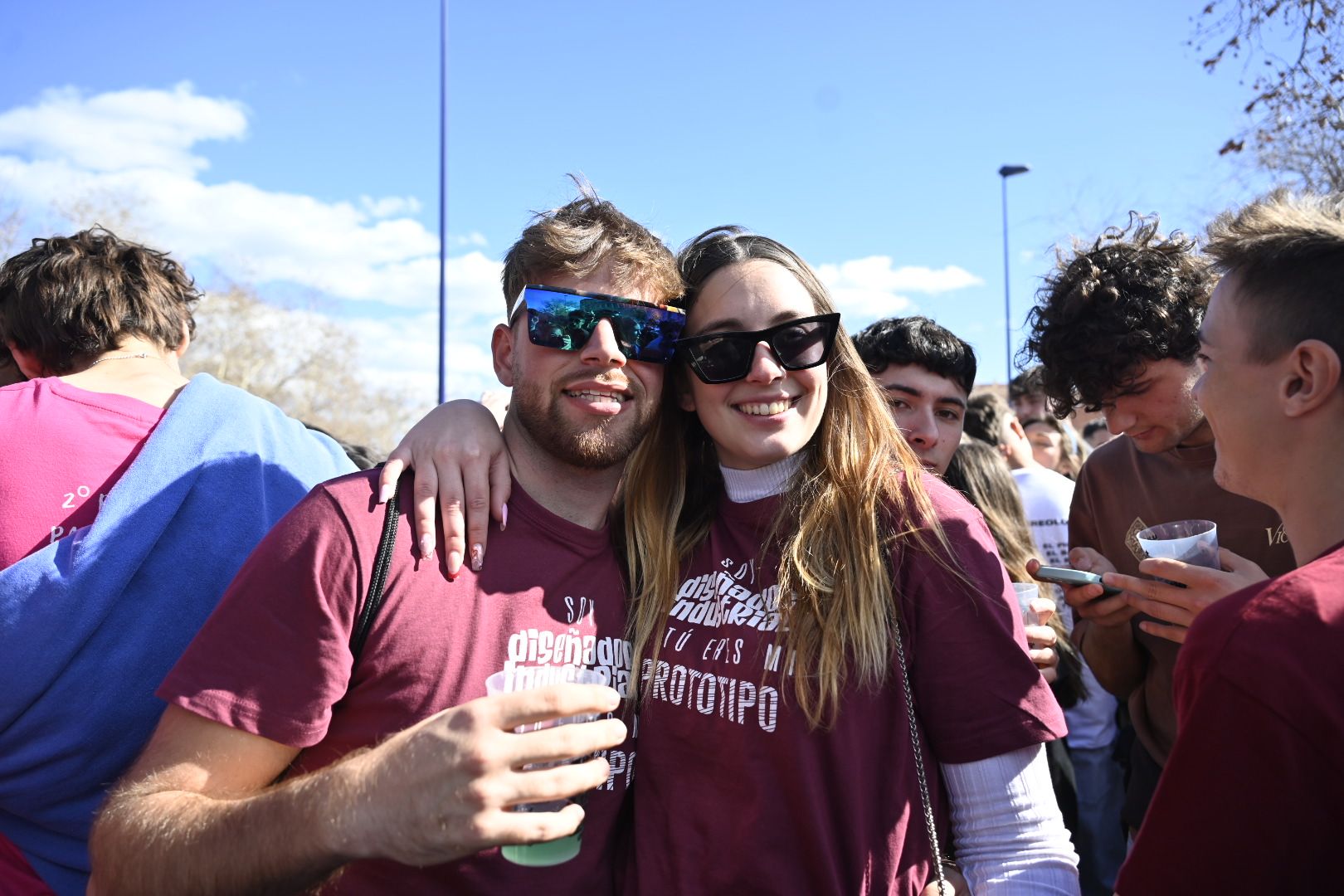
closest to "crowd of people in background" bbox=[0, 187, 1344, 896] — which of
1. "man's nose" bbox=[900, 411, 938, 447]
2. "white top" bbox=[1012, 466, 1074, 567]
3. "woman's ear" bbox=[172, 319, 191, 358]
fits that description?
"woman's ear" bbox=[172, 319, 191, 358]

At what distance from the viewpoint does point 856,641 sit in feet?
7.19

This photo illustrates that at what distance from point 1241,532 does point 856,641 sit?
1481 millimetres

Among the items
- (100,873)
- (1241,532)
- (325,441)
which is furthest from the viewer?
Result: (325,441)

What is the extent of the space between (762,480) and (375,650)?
1.12 metres

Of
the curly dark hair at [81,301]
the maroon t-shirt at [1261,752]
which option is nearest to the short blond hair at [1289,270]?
the maroon t-shirt at [1261,752]

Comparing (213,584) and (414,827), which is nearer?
(414,827)

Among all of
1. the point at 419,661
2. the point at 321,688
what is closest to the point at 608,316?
the point at 419,661

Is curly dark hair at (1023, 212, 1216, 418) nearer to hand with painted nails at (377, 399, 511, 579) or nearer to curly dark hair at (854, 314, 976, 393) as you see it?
curly dark hair at (854, 314, 976, 393)

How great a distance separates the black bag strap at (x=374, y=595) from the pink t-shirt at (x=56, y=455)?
1.00m

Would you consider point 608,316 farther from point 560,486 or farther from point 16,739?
point 16,739

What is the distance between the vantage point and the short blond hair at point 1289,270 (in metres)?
1.78

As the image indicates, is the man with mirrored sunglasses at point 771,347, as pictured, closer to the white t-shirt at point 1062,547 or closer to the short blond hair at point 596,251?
the short blond hair at point 596,251

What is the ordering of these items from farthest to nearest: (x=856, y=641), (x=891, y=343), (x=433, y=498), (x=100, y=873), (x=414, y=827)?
(x=891, y=343), (x=433, y=498), (x=856, y=641), (x=100, y=873), (x=414, y=827)

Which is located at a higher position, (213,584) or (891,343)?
(891,343)
